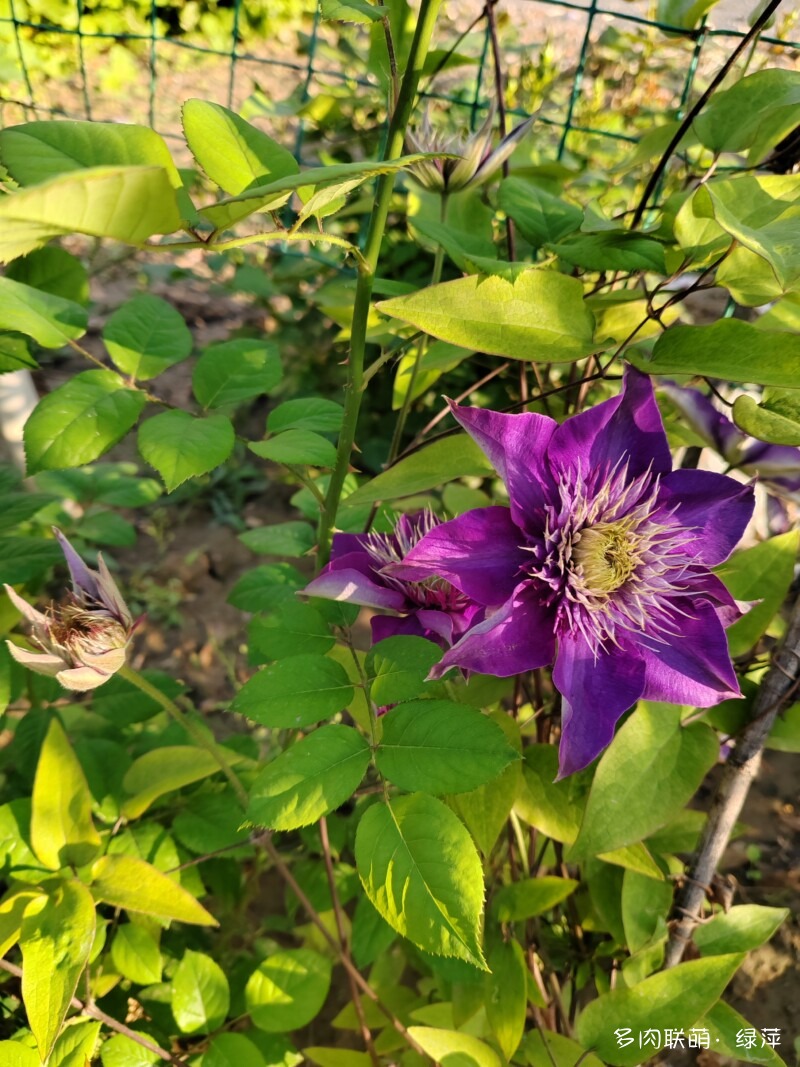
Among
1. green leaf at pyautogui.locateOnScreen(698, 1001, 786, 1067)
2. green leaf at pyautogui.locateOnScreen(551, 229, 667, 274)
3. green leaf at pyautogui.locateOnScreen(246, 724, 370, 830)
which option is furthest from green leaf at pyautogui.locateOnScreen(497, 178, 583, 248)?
green leaf at pyautogui.locateOnScreen(698, 1001, 786, 1067)

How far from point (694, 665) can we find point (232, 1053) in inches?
20.4

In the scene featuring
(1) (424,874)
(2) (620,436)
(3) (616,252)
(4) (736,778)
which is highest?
(3) (616,252)

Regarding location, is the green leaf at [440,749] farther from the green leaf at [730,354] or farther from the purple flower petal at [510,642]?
the green leaf at [730,354]

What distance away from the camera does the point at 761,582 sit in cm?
65

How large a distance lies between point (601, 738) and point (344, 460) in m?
0.27

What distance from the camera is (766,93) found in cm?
57

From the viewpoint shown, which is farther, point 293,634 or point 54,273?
point 54,273

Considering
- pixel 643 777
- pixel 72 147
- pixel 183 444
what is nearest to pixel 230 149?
pixel 72 147

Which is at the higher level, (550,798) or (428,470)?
(428,470)

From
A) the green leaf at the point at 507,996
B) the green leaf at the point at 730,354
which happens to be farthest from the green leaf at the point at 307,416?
the green leaf at the point at 507,996

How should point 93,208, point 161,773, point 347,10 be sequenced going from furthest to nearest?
point 161,773, point 347,10, point 93,208

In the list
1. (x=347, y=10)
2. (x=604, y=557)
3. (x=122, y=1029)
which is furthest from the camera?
(x=122, y=1029)

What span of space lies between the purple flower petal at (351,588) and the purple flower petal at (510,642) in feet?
0.34

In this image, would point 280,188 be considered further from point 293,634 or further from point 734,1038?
point 734,1038
